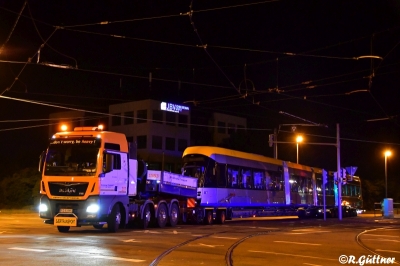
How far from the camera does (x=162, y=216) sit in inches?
1003

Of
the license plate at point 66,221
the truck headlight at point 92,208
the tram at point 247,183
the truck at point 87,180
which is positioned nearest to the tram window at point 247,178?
the tram at point 247,183

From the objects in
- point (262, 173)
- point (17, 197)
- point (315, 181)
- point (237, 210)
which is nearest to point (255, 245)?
point (237, 210)

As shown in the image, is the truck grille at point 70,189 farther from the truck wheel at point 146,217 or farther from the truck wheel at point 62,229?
the truck wheel at point 146,217

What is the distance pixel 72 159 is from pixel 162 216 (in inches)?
250

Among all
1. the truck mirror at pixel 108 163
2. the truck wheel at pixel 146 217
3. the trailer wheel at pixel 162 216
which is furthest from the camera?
the trailer wheel at pixel 162 216

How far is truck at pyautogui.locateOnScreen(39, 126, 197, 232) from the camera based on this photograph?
20062mm

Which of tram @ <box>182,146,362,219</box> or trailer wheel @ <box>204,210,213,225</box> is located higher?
tram @ <box>182,146,362,219</box>

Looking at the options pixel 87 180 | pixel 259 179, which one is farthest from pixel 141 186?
pixel 259 179

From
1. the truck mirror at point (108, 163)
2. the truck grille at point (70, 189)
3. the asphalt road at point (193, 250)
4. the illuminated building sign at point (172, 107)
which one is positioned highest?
the illuminated building sign at point (172, 107)

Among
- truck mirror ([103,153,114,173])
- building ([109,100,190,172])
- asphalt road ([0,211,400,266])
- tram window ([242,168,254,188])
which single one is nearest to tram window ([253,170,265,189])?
tram window ([242,168,254,188])

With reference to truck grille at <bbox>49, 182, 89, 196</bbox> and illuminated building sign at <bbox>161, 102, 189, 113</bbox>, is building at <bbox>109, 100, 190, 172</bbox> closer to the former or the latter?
illuminated building sign at <bbox>161, 102, 189, 113</bbox>

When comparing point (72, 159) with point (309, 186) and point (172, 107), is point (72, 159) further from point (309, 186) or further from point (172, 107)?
point (172, 107)

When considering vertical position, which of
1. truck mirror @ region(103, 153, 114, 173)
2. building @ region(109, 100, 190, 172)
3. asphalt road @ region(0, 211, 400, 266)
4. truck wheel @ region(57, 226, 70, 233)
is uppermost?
building @ region(109, 100, 190, 172)

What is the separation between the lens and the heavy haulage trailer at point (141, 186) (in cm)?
2016
